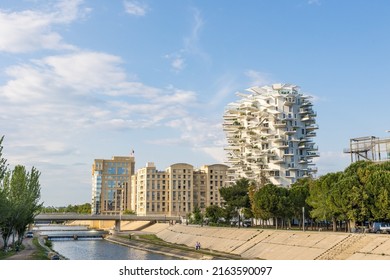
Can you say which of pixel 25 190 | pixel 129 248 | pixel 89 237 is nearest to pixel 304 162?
pixel 129 248

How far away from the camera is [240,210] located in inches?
4341

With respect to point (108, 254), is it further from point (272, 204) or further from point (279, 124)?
point (279, 124)

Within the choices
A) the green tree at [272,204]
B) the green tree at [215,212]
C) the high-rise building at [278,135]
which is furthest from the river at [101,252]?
the high-rise building at [278,135]

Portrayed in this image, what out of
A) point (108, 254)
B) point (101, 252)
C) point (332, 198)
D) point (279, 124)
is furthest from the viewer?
point (279, 124)

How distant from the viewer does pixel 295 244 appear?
65.9 m

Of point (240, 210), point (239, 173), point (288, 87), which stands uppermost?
point (288, 87)

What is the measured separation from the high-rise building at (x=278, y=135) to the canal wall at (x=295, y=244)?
4222 centimetres

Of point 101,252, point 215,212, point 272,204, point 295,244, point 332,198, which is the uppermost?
point 332,198

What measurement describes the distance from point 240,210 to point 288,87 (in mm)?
47304

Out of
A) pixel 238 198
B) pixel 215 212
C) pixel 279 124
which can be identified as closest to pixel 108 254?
pixel 238 198

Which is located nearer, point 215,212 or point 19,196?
point 19,196

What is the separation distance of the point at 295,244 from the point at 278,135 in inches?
2779

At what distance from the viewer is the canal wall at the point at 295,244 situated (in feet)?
176
